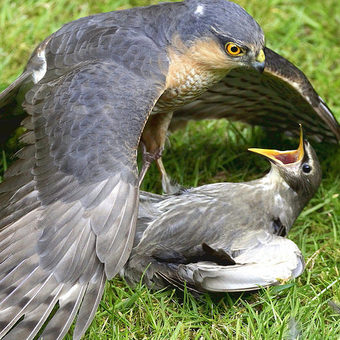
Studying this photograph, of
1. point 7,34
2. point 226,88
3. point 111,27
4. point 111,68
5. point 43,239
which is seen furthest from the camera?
point 7,34

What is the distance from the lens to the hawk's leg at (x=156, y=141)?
18.2ft

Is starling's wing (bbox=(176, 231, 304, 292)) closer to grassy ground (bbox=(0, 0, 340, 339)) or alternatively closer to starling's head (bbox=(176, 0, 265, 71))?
grassy ground (bbox=(0, 0, 340, 339))

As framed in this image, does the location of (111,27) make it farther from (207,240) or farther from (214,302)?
(214,302)

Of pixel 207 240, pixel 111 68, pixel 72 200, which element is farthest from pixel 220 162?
pixel 72 200

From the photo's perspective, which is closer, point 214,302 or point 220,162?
point 214,302

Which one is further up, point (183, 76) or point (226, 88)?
point (183, 76)

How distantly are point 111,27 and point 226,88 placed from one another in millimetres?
1121

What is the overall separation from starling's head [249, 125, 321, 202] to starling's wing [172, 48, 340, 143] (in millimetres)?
374

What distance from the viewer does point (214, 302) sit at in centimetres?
474

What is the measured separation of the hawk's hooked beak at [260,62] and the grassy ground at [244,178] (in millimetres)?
1233

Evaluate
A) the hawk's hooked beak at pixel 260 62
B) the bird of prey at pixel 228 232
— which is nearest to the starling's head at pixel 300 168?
the bird of prey at pixel 228 232

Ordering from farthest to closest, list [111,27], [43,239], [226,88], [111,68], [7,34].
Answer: [7,34], [226,88], [111,27], [111,68], [43,239]

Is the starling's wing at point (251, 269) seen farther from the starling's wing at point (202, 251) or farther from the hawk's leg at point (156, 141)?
the hawk's leg at point (156, 141)

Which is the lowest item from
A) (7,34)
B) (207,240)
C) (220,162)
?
(220,162)
